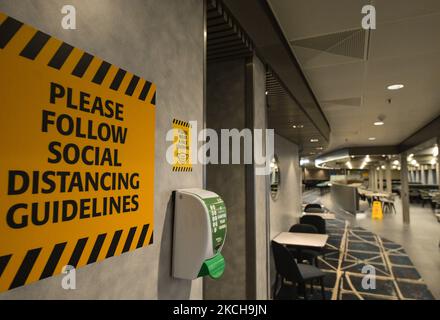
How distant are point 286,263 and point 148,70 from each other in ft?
11.5

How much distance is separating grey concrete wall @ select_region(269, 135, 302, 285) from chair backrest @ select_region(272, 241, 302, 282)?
101 cm

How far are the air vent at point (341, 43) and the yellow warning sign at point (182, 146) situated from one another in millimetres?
1914

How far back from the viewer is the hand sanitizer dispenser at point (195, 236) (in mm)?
1152

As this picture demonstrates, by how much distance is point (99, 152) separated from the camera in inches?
33.1

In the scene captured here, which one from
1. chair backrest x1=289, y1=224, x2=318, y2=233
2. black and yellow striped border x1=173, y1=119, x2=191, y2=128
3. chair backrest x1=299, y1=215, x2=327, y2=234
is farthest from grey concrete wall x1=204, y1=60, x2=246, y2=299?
chair backrest x1=299, y1=215, x2=327, y2=234

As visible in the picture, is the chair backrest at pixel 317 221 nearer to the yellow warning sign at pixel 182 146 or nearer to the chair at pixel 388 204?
the yellow warning sign at pixel 182 146

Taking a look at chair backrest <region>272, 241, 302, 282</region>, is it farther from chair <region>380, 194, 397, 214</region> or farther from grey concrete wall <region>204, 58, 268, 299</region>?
chair <region>380, 194, 397, 214</region>

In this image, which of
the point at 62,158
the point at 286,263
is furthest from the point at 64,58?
the point at 286,263

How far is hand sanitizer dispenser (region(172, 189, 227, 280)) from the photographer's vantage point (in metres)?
1.15

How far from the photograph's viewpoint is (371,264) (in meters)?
5.99

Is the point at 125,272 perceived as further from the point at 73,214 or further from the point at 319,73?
the point at 319,73

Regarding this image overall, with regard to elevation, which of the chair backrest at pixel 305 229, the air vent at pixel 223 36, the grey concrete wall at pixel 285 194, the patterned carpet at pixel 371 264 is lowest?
the patterned carpet at pixel 371 264

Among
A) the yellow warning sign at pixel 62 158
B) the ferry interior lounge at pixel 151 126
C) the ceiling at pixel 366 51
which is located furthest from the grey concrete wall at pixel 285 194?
the yellow warning sign at pixel 62 158

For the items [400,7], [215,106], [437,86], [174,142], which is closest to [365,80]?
[437,86]
